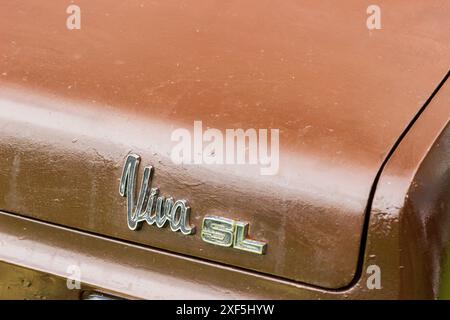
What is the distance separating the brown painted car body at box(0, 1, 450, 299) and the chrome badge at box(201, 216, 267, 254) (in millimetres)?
19

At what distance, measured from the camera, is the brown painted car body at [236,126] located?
197 cm

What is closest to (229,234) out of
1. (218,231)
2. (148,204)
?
(218,231)

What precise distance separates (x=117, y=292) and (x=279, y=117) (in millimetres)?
596

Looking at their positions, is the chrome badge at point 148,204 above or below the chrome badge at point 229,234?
above

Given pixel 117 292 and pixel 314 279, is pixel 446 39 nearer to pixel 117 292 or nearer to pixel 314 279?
pixel 314 279

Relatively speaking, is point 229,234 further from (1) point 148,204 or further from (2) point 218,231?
(1) point 148,204

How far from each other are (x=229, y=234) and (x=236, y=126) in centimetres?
25

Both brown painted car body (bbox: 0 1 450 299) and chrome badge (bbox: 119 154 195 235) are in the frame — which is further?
chrome badge (bbox: 119 154 195 235)

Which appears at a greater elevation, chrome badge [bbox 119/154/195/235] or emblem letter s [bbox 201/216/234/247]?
chrome badge [bbox 119/154/195/235]

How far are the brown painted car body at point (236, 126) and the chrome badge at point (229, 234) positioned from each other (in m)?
0.02

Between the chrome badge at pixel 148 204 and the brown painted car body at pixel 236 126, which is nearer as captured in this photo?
the brown painted car body at pixel 236 126

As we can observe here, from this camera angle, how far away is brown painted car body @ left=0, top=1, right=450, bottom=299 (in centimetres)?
197

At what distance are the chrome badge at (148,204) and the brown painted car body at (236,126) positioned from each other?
0.07ft

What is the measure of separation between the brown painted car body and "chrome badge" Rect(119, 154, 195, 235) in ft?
0.07
